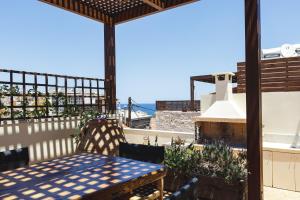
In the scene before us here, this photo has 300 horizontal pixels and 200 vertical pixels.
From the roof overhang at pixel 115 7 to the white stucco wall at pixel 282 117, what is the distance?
13.2ft

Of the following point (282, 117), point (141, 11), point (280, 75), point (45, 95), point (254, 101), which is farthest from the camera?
point (280, 75)

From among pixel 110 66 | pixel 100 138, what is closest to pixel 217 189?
pixel 100 138

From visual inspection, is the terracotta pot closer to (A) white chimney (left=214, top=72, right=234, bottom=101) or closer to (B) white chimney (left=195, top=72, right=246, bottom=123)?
(B) white chimney (left=195, top=72, right=246, bottom=123)

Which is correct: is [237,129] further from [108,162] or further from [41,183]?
[41,183]

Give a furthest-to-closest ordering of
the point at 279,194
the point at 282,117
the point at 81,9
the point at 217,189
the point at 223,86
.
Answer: the point at 223,86, the point at 282,117, the point at 81,9, the point at 279,194, the point at 217,189

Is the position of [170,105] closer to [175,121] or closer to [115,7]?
[175,121]

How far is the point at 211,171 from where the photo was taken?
3.07m

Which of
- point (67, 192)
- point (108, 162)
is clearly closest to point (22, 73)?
point (108, 162)

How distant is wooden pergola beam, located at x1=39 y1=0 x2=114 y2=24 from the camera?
161 inches

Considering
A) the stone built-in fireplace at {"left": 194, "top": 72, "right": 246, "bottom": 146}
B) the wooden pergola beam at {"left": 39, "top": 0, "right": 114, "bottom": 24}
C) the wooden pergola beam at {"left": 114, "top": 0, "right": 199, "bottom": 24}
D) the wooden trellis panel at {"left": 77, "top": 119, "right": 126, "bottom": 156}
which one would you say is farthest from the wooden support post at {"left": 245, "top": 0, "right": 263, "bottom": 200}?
the stone built-in fireplace at {"left": 194, "top": 72, "right": 246, "bottom": 146}

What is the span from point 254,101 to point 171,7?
2.42 metres

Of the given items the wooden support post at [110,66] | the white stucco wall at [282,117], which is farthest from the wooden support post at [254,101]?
the white stucco wall at [282,117]

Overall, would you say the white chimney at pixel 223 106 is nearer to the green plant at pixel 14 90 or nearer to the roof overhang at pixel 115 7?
the roof overhang at pixel 115 7

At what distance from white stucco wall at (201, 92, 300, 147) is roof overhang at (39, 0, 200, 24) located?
13.2 ft
